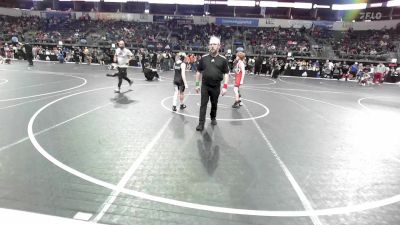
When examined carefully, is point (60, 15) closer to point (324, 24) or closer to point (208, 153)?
point (324, 24)

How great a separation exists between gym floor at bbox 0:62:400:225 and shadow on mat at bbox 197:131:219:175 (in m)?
0.02

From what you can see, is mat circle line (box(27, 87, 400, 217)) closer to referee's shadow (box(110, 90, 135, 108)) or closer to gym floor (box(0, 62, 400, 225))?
gym floor (box(0, 62, 400, 225))

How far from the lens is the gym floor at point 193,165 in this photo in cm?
404

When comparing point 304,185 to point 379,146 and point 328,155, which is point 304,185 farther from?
point 379,146

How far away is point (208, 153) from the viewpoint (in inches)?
244

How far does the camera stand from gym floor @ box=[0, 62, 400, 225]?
4.04 metres

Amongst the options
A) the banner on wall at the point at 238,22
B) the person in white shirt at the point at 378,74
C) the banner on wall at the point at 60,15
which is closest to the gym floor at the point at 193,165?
the person in white shirt at the point at 378,74

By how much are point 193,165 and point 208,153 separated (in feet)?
2.40

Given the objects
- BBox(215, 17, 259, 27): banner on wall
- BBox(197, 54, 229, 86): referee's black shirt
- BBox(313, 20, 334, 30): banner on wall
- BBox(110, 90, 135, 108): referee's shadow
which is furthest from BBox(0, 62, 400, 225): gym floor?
BBox(313, 20, 334, 30): banner on wall

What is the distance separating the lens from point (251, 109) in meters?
11.0

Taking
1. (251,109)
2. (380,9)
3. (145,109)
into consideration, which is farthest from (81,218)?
(380,9)

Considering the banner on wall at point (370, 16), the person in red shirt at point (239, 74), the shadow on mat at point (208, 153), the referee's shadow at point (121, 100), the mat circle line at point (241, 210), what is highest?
the banner on wall at point (370, 16)

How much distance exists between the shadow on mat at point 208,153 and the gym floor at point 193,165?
0.9 inches

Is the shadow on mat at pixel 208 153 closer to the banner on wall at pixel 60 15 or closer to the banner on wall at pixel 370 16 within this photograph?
the banner on wall at pixel 370 16
